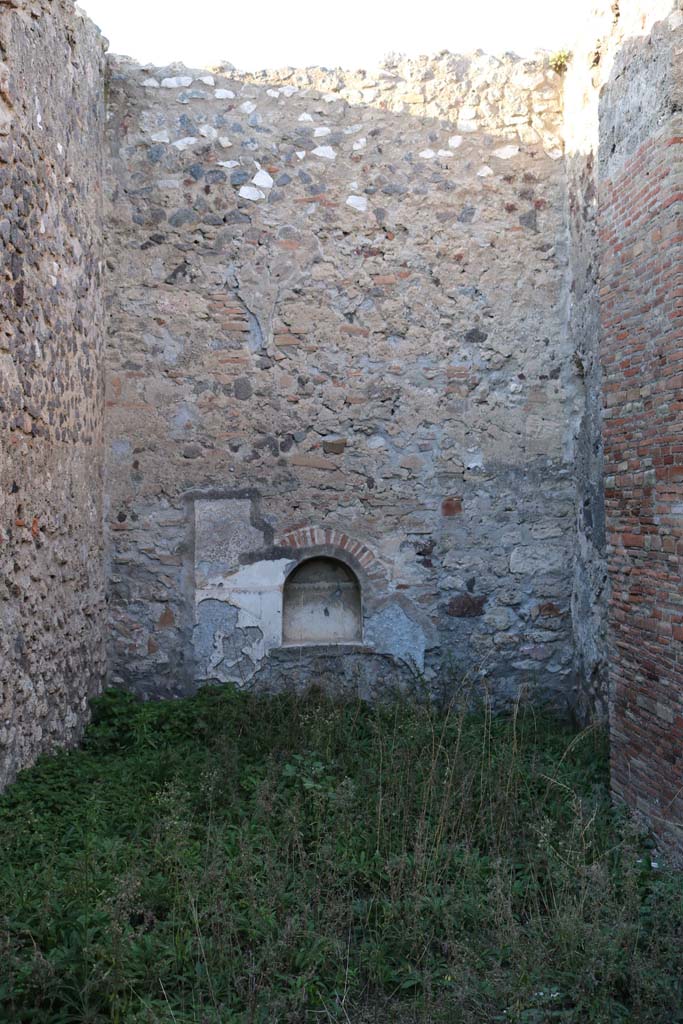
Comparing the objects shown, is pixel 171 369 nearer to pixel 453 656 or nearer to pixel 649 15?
pixel 453 656

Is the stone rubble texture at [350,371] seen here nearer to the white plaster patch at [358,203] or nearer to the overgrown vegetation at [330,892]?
the white plaster patch at [358,203]

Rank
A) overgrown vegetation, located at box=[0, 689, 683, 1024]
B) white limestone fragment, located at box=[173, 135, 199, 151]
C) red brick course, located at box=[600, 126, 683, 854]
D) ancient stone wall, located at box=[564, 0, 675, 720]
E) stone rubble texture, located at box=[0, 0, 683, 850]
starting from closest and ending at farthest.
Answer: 1. overgrown vegetation, located at box=[0, 689, 683, 1024]
2. red brick course, located at box=[600, 126, 683, 854]
3. ancient stone wall, located at box=[564, 0, 675, 720]
4. stone rubble texture, located at box=[0, 0, 683, 850]
5. white limestone fragment, located at box=[173, 135, 199, 151]

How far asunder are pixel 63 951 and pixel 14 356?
2.95m

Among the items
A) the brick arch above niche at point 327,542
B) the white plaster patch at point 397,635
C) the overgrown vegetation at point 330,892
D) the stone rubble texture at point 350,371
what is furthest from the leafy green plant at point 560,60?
the overgrown vegetation at point 330,892

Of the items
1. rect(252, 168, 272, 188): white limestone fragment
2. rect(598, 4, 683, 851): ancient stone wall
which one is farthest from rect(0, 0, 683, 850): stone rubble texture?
rect(598, 4, 683, 851): ancient stone wall

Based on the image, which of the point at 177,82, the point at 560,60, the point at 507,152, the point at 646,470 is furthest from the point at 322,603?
the point at 560,60

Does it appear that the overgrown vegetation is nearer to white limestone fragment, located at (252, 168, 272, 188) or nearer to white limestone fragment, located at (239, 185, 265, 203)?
white limestone fragment, located at (239, 185, 265, 203)

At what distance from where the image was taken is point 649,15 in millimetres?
4812

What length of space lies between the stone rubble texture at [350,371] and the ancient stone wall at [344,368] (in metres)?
0.02

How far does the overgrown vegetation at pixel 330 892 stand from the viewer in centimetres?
318

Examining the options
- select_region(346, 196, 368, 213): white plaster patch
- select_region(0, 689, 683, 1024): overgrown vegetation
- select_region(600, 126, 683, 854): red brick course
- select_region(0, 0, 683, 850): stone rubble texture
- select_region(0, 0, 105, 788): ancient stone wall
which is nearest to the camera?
select_region(0, 689, 683, 1024): overgrown vegetation

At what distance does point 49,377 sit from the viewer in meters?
5.33

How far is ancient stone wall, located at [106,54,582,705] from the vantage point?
22.2 feet

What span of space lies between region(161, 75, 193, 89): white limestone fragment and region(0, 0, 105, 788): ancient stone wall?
0.51 m
